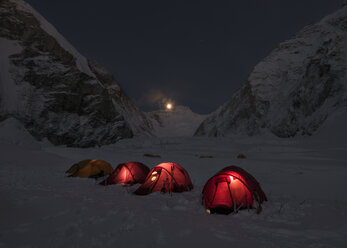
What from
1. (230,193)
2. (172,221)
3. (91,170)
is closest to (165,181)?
(230,193)

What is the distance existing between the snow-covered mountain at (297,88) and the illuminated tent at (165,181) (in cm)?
1851

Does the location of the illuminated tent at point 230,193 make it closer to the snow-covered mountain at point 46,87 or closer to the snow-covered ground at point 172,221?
the snow-covered ground at point 172,221

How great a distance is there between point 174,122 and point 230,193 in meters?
112

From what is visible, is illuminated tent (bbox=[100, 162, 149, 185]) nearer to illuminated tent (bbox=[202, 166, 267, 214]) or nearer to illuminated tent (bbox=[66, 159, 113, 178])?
illuminated tent (bbox=[66, 159, 113, 178])

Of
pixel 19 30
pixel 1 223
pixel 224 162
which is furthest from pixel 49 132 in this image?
pixel 1 223

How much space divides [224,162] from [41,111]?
26910mm

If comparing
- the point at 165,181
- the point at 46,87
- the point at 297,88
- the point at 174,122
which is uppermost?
the point at 174,122

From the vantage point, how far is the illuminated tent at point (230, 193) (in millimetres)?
4648

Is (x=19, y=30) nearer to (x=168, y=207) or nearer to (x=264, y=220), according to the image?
(x=168, y=207)

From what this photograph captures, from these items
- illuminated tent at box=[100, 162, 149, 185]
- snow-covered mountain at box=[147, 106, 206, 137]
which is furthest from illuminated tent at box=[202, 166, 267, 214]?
snow-covered mountain at box=[147, 106, 206, 137]

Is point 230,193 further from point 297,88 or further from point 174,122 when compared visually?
point 174,122

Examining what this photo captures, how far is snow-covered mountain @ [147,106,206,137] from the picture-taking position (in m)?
94.3

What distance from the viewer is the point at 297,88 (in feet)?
84.9

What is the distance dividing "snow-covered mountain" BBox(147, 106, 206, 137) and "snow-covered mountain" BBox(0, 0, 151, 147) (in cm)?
5045
